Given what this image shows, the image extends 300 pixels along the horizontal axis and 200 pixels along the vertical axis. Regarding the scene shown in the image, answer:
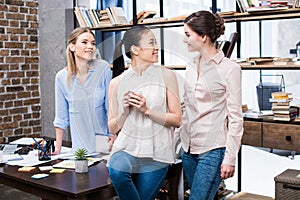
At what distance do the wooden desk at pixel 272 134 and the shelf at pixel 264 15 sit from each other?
790 mm

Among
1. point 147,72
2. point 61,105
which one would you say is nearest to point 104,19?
point 61,105

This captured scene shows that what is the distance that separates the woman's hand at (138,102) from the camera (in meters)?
1.81

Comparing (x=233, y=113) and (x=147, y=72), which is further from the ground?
(x=147, y=72)

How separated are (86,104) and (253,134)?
4.74 ft

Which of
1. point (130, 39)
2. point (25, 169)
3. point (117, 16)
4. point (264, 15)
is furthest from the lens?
point (117, 16)

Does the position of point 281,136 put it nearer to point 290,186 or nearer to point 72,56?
point 290,186

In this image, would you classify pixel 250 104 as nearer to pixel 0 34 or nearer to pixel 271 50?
pixel 271 50

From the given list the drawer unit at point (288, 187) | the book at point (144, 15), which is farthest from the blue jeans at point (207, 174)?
the book at point (144, 15)

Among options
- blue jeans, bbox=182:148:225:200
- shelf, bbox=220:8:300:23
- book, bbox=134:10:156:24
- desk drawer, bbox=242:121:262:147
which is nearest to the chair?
shelf, bbox=220:8:300:23

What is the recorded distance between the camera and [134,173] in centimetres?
196

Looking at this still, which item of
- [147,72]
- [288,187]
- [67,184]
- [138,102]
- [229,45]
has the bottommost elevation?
[288,187]

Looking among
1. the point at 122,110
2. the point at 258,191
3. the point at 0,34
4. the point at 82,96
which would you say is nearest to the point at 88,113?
the point at 82,96

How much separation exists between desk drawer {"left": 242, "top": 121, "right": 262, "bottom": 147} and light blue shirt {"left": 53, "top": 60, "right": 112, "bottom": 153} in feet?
4.17

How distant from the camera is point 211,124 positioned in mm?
1963
